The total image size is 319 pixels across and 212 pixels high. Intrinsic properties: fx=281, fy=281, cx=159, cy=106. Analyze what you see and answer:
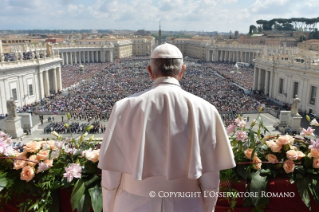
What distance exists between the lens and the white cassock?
2.51m

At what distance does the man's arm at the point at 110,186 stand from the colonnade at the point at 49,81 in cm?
3827

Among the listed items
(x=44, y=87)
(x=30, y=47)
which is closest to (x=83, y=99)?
(x=44, y=87)

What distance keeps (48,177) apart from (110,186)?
173cm

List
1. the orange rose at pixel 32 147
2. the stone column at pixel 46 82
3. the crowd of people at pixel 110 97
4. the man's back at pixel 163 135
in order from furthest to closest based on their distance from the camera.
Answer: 1. the stone column at pixel 46 82
2. the crowd of people at pixel 110 97
3. the orange rose at pixel 32 147
4. the man's back at pixel 163 135

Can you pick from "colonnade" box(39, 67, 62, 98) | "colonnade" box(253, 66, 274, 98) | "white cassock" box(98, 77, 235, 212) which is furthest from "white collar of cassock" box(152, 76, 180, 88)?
"colonnade" box(253, 66, 274, 98)

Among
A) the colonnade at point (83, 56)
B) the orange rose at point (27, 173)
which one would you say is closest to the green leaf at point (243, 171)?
the orange rose at point (27, 173)

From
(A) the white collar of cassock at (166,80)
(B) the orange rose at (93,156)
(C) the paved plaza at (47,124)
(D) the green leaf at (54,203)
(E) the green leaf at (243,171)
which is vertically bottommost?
(C) the paved plaza at (47,124)

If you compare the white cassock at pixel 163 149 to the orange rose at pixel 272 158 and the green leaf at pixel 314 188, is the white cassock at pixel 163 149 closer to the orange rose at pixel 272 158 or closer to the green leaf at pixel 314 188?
the orange rose at pixel 272 158

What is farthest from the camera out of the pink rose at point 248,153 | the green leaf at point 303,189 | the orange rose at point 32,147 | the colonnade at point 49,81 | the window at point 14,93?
the colonnade at point 49,81

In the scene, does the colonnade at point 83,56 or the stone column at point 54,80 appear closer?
the stone column at point 54,80

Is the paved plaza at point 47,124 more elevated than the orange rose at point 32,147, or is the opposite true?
the orange rose at point 32,147

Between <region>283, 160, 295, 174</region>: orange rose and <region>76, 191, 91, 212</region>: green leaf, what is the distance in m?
2.81

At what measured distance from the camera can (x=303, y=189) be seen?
396 cm

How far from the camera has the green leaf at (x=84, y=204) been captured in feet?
12.5
